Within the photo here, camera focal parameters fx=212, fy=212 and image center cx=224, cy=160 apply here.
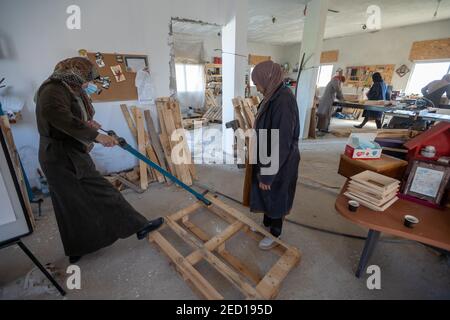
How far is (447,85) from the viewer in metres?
4.73

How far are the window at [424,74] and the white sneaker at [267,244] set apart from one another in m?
8.50

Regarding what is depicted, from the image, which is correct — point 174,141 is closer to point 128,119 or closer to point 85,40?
point 128,119

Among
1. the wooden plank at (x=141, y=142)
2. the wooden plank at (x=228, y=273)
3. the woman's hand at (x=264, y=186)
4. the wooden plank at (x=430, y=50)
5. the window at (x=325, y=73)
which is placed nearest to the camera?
the wooden plank at (x=228, y=273)

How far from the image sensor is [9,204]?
Result: 47.4 inches

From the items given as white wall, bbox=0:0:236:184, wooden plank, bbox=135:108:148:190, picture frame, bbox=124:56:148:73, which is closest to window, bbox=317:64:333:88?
white wall, bbox=0:0:236:184

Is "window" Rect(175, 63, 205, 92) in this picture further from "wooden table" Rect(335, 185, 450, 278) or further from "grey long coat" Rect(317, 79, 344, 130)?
"wooden table" Rect(335, 185, 450, 278)

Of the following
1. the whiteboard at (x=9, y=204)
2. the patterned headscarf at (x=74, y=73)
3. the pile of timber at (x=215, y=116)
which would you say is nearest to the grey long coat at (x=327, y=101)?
the pile of timber at (x=215, y=116)

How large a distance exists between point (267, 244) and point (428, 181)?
3.86 ft

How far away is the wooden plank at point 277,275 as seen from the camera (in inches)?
52.2

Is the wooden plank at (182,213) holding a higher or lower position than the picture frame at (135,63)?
lower

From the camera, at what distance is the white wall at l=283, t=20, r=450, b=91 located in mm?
6438

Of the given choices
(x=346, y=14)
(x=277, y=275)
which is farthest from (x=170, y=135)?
(x=346, y=14)

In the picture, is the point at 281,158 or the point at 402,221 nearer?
the point at 402,221

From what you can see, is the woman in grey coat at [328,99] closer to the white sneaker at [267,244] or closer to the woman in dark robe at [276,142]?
the woman in dark robe at [276,142]
